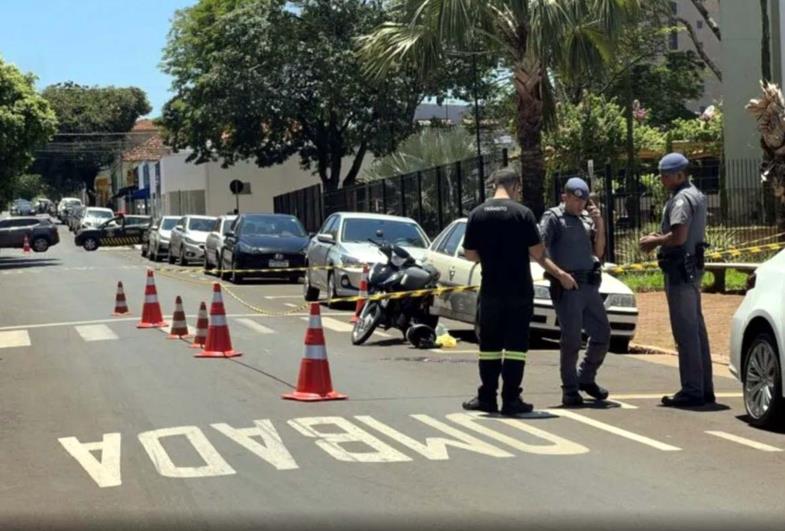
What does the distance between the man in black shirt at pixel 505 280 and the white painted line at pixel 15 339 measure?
27.4ft

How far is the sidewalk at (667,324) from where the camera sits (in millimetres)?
14898

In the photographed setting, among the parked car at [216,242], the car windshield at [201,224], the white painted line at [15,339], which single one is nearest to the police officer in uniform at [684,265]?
the white painted line at [15,339]

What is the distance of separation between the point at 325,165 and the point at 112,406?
40323mm

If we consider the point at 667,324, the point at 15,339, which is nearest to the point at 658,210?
the point at 667,324

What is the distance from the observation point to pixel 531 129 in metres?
22.4

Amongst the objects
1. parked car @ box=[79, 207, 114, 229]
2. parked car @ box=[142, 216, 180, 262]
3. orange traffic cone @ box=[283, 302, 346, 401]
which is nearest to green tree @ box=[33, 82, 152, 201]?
parked car @ box=[79, 207, 114, 229]

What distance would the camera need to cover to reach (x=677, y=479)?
7438 millimetres

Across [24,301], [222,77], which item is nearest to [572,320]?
[24,301]

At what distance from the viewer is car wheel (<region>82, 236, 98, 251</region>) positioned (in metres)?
55.6

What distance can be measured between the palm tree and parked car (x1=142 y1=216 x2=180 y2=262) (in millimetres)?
20637

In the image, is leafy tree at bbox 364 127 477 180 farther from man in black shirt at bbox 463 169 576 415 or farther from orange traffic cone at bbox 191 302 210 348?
man in black shirt at bbox 463 169 576 415

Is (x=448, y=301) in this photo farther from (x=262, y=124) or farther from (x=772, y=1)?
(x=262, y=124)

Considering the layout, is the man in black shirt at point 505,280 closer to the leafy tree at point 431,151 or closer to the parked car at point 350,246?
the parked car at point 350,246

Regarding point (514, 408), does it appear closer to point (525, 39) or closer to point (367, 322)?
point (367, 322)
